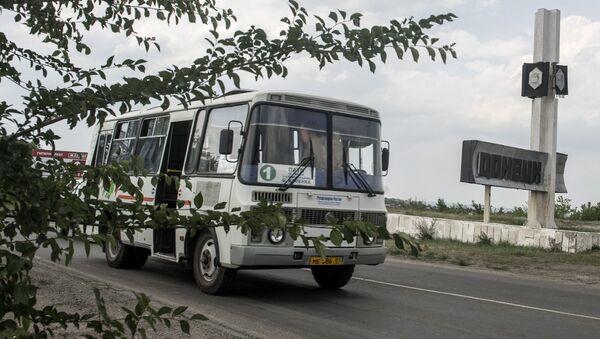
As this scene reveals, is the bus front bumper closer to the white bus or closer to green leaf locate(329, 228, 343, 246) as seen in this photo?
the white bus

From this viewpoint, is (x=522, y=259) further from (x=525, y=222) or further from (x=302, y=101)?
(x=302, y=101)

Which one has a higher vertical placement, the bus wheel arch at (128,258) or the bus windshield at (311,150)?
the bus windshield at (311,150)

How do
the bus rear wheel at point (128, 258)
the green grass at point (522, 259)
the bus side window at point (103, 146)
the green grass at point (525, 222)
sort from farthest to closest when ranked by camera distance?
the green grass at point (525, 222) < the green grass at point (522, 259) < the bus side window at point (103, 146) < the bus rear wheel at point (128, 258)

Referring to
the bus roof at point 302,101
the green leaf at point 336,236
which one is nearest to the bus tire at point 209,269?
the bus roof at point 302,101

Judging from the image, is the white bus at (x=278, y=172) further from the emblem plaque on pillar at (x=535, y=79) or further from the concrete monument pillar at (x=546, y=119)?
the concrete monument pillar at (x=546, y=119)

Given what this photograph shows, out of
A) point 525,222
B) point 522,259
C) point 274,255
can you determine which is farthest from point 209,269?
point 525,222

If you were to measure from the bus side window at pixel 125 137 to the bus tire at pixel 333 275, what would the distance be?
4.02 m

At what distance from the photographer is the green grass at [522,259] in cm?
1466

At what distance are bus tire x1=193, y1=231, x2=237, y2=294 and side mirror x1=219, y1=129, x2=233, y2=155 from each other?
1138 millimetres

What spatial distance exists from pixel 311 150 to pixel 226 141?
116cm

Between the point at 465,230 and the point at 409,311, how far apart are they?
12256mm

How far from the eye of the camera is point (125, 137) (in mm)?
12562

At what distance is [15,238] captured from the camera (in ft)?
7.09

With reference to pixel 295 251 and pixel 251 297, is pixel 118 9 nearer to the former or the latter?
pixel 295 251
